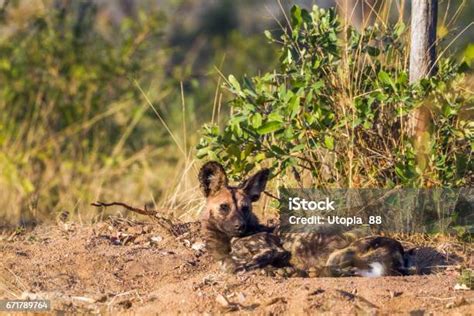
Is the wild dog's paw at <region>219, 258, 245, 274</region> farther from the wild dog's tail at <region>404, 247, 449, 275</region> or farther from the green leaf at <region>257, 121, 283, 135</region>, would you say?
the wild dog's tail at <region>404, 247, 449, 275</region>

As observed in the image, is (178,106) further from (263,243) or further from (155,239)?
(263,243)

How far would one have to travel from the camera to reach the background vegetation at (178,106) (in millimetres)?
6602

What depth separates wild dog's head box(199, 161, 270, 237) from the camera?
251 inches

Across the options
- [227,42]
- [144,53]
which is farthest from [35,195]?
[227,42]

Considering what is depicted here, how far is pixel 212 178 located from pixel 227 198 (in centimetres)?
17

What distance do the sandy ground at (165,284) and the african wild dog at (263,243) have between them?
0.15 meters

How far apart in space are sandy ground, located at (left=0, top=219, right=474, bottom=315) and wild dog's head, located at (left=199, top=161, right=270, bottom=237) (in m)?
0.25

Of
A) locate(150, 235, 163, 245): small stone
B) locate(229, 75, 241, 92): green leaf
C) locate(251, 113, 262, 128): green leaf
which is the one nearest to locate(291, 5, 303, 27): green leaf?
locate(229, 75, 241, 92): green leaf

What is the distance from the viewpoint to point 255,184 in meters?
6.54

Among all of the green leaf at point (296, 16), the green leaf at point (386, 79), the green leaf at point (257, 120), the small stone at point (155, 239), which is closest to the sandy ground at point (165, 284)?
the small stone at point (155, 239)

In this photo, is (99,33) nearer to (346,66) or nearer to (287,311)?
(346,66)

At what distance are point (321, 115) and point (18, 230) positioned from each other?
2230mm

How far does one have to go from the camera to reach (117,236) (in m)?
7.02

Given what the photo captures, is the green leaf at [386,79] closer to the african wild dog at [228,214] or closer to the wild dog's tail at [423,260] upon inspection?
the african wild dog at [228,214]
